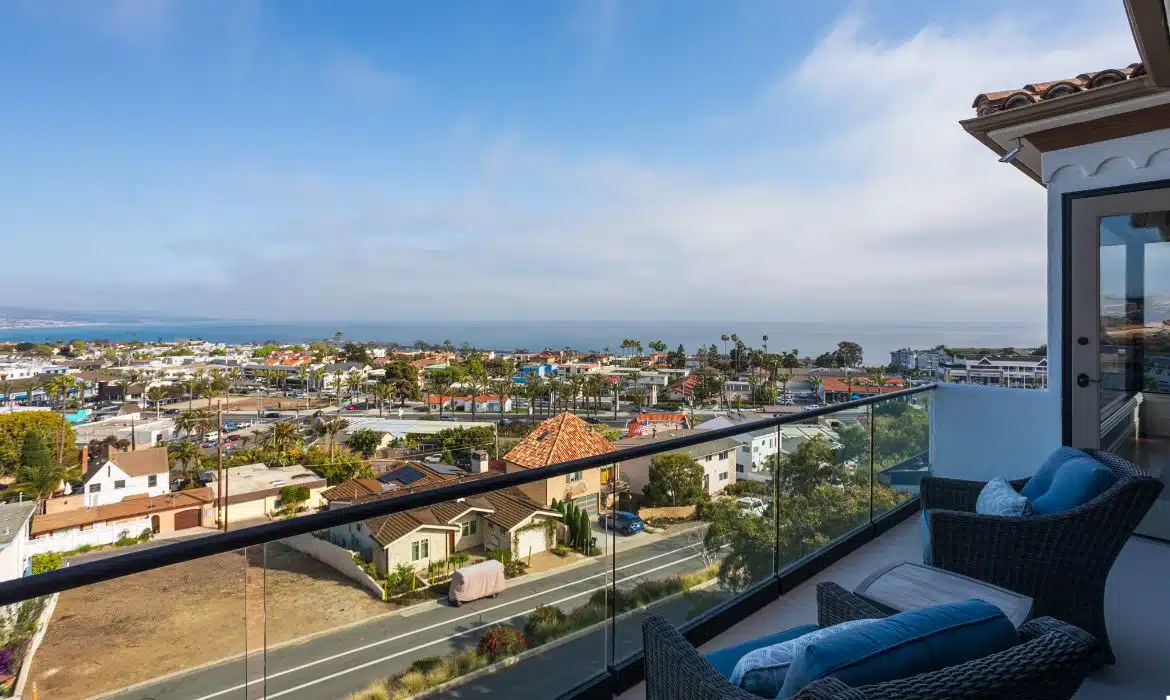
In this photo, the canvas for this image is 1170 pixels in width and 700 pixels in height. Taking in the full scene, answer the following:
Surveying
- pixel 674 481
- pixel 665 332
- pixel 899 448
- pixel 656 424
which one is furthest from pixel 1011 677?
pixel 665 332

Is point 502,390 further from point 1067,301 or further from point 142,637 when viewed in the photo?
point 142,637

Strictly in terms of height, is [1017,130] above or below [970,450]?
above

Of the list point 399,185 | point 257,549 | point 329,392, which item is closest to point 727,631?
point 257,549

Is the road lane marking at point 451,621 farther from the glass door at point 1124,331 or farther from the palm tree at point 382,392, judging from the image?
the palm tree at point 382,392

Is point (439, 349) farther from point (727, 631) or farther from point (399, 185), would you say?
point (727, 631)

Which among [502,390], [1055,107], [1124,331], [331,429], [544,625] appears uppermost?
[1055,107]

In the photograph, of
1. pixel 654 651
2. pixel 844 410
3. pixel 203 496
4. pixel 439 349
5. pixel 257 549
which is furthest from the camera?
pixel 439 349

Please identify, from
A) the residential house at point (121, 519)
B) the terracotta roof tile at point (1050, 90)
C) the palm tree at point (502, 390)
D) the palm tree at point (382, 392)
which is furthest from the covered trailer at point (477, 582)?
the palm tree at point (382, 392)
